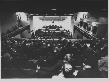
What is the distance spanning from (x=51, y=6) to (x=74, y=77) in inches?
56.7

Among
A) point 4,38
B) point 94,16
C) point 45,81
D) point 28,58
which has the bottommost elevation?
point 45,81

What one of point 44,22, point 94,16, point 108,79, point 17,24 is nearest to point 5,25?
point 17,24

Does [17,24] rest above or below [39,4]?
below

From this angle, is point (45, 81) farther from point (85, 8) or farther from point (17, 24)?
point (85, 8)

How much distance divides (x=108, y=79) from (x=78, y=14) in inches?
54.3

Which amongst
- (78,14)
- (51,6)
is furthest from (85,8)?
(51,6)

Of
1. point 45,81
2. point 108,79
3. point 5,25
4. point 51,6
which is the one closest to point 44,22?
point 51,6

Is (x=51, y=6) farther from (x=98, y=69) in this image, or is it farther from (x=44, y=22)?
(x=98, y=69)

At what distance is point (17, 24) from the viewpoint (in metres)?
6.11

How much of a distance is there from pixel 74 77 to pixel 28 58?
0.96 meters

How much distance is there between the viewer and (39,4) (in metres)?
6.09

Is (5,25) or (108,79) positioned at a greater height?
(5,25)

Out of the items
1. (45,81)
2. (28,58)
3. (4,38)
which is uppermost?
(4,38)

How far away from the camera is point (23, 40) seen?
20.1 feet
